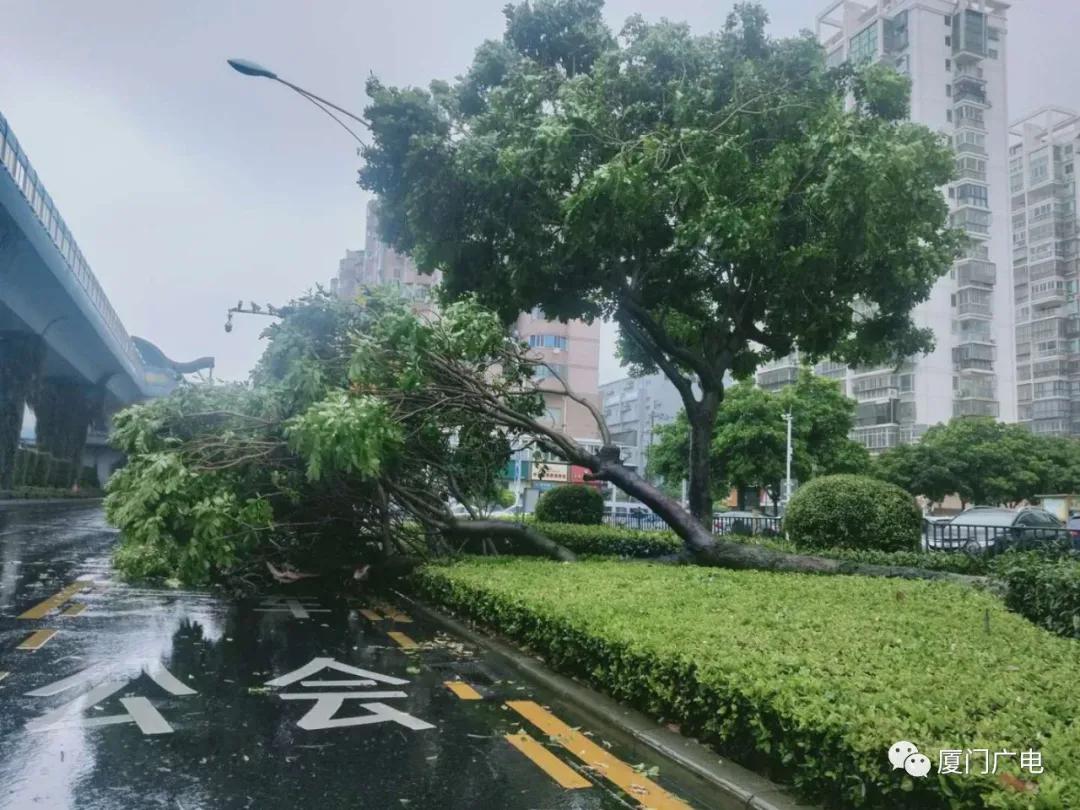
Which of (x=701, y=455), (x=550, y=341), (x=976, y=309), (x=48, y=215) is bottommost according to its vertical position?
(x=701, y=455)

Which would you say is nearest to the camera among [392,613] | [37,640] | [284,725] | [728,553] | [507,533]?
[284,725]

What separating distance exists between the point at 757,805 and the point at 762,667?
2.72ft

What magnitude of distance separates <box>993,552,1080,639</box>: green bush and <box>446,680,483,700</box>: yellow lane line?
15.1ft

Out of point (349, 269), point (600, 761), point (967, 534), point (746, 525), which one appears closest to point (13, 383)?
point (746, 525)

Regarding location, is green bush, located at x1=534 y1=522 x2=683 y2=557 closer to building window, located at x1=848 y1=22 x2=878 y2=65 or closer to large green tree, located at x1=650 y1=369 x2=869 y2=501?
large green tree, located at x1=650 y1=369 x2=869 y2=501

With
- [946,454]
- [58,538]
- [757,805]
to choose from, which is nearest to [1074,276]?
[946,454]

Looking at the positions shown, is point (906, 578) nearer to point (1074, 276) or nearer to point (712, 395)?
point (712, 395)

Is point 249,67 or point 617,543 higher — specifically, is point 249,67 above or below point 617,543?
above

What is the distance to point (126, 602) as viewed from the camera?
33.9 ft

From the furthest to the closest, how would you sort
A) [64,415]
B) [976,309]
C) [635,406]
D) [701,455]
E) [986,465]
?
[635,406] → [976,309] → [64,415] → [986,465] → [701,455]

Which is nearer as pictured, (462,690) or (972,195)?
(462,690)

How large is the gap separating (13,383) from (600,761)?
41.5 metres

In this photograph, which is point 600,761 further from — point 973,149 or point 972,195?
point 973,149

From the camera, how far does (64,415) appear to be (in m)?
52.2
